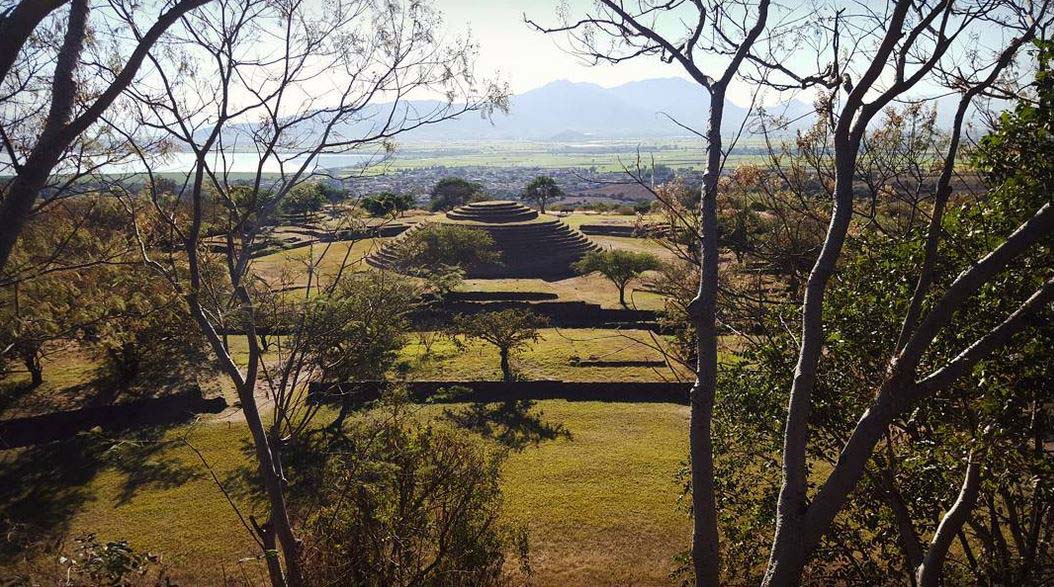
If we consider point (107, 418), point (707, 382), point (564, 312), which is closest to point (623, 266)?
point (564, 312)

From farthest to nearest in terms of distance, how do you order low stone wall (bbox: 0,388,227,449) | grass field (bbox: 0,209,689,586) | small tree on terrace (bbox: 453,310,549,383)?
small tree on terrace (bbox: 453,310,549,383), low stone wall (bbox: 0,388,227,449), grass field (bbox: 0,209,689,586)

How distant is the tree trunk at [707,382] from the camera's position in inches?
→ 154

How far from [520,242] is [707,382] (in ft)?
101

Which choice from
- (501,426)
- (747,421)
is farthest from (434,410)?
(747,421)

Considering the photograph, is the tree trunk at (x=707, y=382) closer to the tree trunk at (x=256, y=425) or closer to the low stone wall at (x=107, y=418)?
the tree trunk at (x=256, y=425)

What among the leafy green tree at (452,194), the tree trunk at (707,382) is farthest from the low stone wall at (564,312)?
the leafy green tree at (452,194)

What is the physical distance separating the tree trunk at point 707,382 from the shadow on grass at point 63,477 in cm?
1021

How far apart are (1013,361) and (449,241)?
26016 mm

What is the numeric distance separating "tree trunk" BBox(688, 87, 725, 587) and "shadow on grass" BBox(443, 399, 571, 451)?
34.2ft

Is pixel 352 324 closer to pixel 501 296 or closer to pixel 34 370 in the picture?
pixel 34 370

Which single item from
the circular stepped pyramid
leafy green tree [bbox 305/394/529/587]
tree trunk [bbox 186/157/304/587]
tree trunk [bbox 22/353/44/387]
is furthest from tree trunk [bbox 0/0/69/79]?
the circular stepped pyramid

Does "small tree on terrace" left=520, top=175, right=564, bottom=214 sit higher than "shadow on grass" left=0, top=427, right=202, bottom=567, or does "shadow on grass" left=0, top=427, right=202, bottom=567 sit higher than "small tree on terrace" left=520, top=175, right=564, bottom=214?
"small tree on terrace" left=520, top=175, right=564, bottom=214

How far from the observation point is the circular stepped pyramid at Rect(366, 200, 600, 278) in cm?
3231

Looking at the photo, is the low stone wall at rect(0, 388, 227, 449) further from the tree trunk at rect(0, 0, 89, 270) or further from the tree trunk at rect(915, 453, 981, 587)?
the tree trunk at rect(915, 453, 981, 587)
